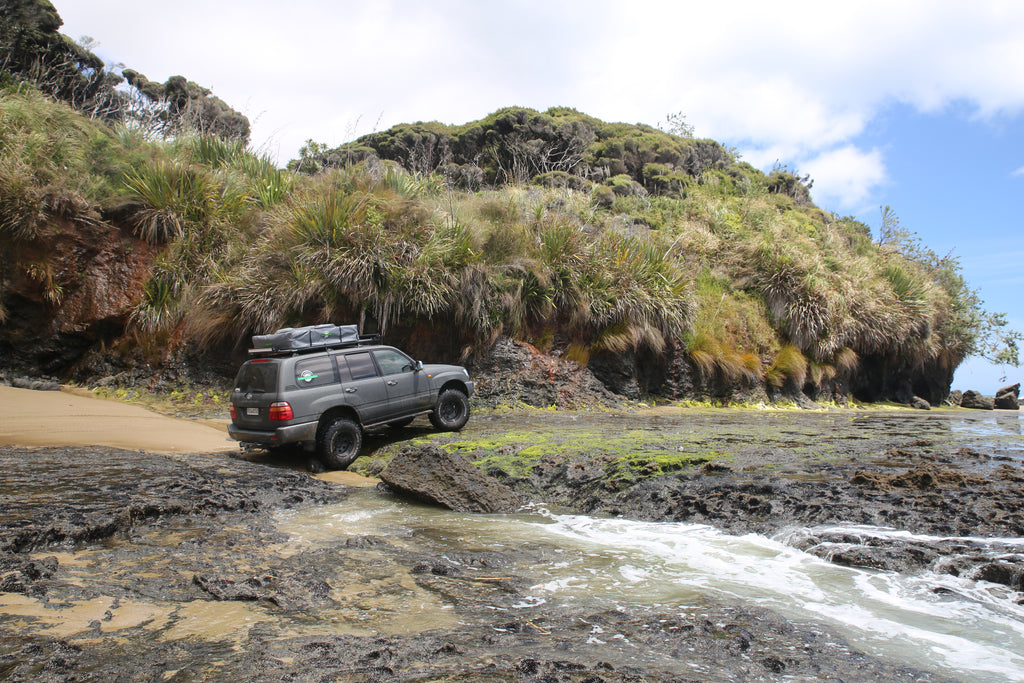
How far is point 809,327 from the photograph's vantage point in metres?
16.8

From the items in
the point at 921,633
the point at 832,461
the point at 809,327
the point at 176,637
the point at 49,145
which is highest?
the point at 49,145

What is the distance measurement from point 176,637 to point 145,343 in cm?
1244

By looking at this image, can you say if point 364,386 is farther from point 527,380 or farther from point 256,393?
point 527,380

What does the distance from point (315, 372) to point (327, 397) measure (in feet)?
1.38

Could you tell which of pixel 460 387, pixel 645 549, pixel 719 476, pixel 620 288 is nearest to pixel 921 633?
pixel 645 549

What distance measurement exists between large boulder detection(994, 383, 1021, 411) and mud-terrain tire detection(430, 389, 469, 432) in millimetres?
23453

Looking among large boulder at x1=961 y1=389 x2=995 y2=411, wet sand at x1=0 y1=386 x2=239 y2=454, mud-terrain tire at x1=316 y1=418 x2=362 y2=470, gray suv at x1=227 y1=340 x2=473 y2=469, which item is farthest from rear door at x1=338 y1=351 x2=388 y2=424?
large boulder at x1=961 y1=389 x2=995 y2=411

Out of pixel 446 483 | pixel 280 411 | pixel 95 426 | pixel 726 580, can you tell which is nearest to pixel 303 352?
pixel 280 411

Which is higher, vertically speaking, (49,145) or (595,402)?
(49,145)

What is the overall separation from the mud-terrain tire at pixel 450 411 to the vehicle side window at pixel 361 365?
4.39 ft

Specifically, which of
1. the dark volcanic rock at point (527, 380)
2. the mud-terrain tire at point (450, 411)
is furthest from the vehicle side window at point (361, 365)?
the dark volcanic rock at point (527, 380)

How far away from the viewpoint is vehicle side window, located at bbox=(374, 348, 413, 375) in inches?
385

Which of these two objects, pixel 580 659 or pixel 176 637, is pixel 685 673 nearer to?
pixel 580 659

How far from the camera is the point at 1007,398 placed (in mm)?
23516
